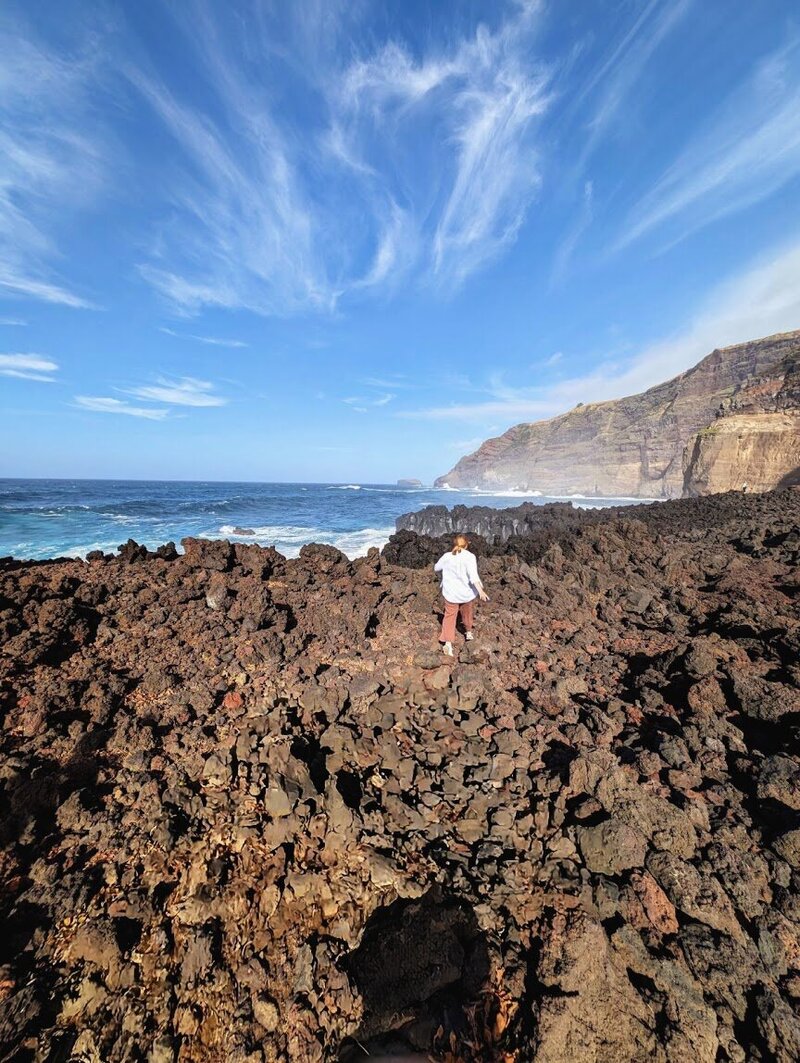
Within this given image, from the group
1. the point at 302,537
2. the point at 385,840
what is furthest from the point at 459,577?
the point at 302,537

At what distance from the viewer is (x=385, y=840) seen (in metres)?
3.12

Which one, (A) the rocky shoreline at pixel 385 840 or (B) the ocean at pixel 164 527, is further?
(B) the ocean at pixel 164 527

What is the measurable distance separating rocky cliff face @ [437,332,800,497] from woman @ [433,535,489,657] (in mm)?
32152

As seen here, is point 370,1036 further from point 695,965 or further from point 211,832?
point 695,965

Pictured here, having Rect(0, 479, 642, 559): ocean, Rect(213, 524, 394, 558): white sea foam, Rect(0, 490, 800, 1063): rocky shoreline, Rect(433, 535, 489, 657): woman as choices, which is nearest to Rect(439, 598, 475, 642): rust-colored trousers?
Rect(433, 535, 489, 657): woman

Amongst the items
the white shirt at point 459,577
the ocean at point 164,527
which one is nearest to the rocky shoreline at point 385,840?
the white shirt at point 459,577

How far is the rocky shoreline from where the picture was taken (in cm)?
218

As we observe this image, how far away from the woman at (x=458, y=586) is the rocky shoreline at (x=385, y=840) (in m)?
0.33

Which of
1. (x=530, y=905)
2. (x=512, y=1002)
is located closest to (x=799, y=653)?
(x=530, y=905)

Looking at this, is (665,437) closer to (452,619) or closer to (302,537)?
(302,537)

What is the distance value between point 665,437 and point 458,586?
79.9 meters

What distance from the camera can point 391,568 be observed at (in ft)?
27.6

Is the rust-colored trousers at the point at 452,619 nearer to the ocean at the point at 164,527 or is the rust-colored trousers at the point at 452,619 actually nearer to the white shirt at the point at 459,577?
the white shirt at the point at 459,577

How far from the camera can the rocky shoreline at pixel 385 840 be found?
2178 millimetres
